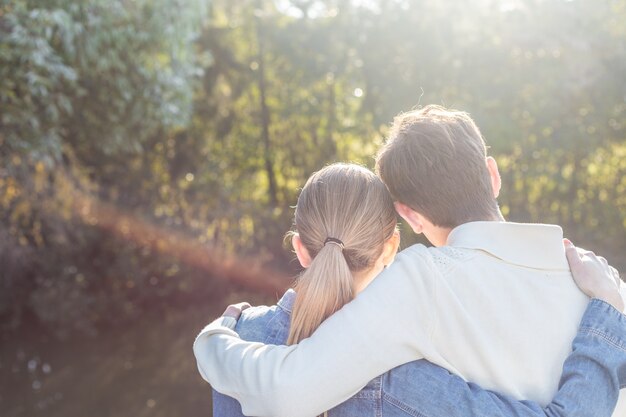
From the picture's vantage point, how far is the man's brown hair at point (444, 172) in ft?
6.27

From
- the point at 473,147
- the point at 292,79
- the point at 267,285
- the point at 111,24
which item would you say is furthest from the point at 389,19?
the point at 473,147

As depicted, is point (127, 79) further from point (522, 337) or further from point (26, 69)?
point (522, 337)

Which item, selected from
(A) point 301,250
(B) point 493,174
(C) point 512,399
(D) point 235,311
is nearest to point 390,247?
→ (A) point 301,250

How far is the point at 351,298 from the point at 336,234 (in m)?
0.17

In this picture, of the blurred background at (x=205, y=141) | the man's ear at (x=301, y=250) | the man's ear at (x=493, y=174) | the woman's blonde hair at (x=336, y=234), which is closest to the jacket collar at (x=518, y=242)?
the man's ear at (x=493, y=174)

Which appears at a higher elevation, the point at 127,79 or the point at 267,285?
the point at 127,79

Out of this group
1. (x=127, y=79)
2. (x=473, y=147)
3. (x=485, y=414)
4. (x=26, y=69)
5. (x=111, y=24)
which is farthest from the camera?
(x=127, y=79)

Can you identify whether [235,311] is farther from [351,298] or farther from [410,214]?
[410,214]

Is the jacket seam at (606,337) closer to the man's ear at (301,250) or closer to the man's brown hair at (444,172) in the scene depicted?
the man's brown hair at (444,172)

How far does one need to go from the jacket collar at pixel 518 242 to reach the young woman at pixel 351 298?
0.30 ft

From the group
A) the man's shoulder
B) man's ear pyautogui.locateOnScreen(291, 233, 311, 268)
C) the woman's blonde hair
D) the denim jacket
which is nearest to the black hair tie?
the woman's blonde hair

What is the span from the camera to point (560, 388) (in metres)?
1.75

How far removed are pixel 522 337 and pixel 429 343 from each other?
228mm

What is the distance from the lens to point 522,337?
5.73 ft
